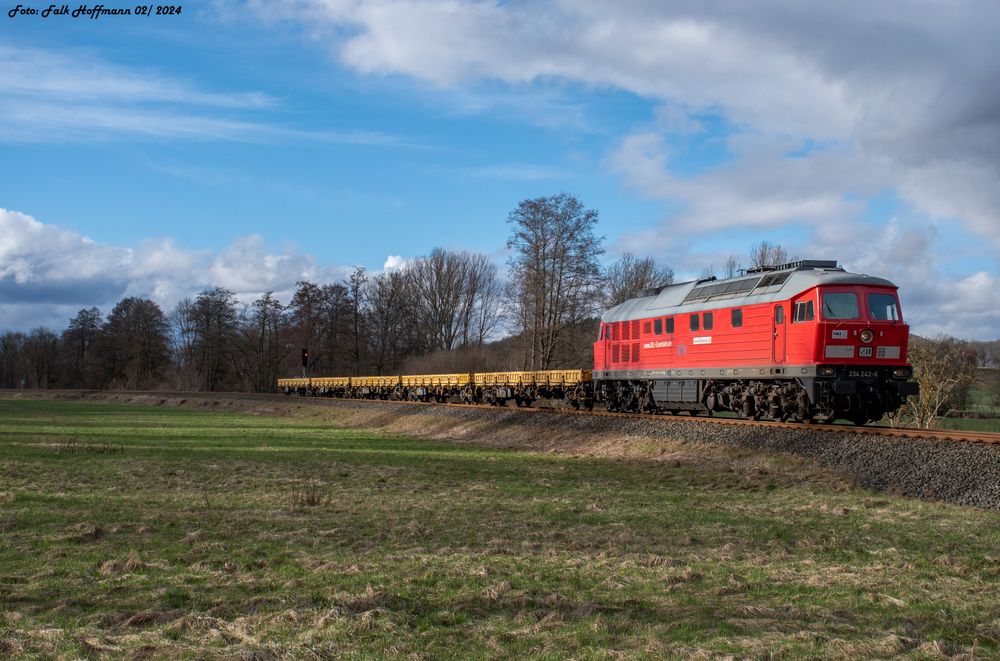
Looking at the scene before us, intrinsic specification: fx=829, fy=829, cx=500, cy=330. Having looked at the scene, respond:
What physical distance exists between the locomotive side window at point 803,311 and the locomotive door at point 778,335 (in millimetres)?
528

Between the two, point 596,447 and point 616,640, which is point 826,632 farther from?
point 596,447

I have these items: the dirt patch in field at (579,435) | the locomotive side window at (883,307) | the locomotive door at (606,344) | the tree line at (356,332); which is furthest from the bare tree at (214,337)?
the locomotive side window at (883,307)

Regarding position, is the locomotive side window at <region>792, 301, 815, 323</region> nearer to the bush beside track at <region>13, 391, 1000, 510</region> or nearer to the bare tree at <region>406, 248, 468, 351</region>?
the bush beside track at <region>13, 391, 1000, 510</region>

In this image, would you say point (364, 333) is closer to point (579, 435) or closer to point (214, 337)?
point (214, 337)

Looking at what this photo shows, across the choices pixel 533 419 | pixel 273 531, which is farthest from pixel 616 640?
pixel 533 419

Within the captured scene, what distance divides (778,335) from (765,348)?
26.3 inches

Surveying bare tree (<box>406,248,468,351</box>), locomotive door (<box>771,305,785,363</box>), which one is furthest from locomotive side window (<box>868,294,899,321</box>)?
bare tree (<box>406,248,468,351</box>)

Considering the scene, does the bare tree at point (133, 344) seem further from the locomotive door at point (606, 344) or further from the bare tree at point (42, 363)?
the locomotive door at point (606, 344)

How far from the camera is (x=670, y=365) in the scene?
27781mm

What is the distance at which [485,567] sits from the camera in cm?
923

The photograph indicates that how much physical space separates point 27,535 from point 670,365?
2073cm

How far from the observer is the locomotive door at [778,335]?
22203 millimetres

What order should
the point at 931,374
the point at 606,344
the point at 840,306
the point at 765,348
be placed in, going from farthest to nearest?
the point at 606,344, the point at 931,374, the point at 765,348, the point at 840,306

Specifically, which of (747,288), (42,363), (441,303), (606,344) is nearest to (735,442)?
(747,288)
